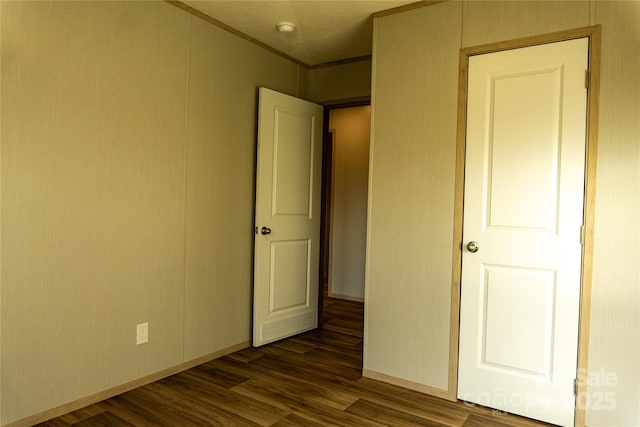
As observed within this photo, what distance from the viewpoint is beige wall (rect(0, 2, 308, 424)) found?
2.05 metres

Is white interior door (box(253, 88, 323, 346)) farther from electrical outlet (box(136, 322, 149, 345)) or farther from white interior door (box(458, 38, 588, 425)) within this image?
white interior door (box(458, 38, 588, 425))

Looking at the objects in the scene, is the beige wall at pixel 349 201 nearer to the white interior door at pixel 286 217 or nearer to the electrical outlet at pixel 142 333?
the white interior door at pixel 286 217

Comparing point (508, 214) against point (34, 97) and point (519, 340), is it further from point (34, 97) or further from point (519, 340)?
point (34, 97)

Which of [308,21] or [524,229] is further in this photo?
[308,21]

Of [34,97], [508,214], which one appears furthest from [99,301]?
[508,214]

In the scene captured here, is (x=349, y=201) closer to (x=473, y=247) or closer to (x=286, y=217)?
(x=286, y=217)

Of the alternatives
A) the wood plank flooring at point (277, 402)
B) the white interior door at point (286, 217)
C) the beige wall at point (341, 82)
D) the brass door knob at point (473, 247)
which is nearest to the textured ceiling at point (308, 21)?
the beige wall at point (341, 82)

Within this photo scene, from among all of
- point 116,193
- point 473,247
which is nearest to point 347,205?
point 473,247

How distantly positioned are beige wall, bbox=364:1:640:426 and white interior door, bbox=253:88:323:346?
3.13 ft

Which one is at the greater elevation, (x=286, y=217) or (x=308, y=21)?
(x=308, y=21)

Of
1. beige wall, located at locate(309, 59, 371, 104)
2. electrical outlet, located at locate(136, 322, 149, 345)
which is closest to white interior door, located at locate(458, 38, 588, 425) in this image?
beige wall, located at locate(309, 59, 371, 104)

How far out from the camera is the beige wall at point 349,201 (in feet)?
17.2

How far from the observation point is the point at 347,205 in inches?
212

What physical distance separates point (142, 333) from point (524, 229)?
2.34m
